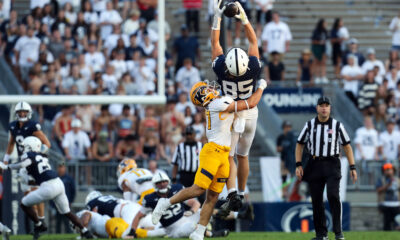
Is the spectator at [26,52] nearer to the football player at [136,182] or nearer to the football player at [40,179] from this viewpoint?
the football player at [136,182]

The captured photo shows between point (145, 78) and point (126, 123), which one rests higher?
point (145, 78)

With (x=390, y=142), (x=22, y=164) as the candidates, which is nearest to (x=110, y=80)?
(x=22, y=164)

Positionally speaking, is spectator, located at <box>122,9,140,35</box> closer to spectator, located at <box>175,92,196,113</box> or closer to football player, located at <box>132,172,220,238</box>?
spectator, located at <box>175,92,196,113</box>

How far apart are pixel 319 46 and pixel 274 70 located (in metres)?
1.42

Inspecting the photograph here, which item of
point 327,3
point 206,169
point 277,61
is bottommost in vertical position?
point 206,169

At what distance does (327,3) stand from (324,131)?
1215 cm

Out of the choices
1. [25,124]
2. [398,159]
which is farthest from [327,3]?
[25,124]

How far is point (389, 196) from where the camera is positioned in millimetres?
17938

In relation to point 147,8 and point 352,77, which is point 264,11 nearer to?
point 352,77

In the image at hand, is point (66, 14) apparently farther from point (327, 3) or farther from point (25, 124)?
point (327, 3)

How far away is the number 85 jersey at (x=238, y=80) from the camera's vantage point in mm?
10992

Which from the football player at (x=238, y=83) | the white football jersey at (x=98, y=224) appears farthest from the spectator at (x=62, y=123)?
the football player at (x=238, y=83)

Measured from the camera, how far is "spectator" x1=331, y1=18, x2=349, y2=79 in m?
21.0

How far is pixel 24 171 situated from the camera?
13.7m
